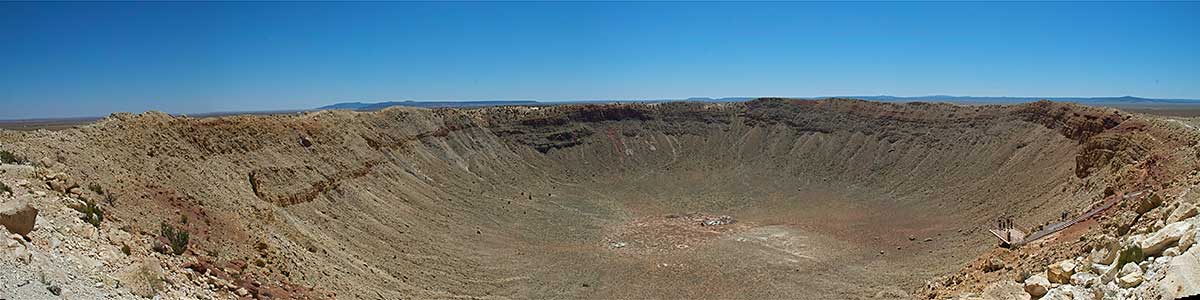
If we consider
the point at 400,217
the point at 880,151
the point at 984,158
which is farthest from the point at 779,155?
the point at 400,217

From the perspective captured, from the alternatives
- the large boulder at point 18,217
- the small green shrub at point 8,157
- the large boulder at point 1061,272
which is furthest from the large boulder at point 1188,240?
the small green shrub at point 8,157

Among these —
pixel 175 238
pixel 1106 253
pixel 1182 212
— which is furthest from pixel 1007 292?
pixel 175 238

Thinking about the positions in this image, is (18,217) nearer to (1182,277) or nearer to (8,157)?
(8,157)

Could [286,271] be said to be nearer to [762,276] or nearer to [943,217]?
[762,276]

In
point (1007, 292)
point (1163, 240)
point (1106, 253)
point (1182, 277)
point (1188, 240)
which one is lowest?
point (1007, 292)

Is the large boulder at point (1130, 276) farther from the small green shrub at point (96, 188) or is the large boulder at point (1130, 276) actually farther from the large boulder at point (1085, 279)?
the small green shrub at point (96, 188)
